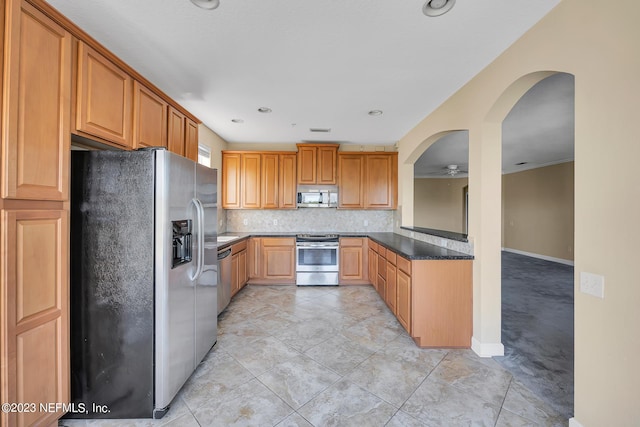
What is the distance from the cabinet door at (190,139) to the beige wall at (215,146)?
532 millimetres

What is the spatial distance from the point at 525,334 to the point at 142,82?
461 centimetres

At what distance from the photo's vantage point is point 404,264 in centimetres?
262

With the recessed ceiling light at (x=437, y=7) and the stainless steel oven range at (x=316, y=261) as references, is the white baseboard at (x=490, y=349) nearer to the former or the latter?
the stainless steel oven range at (x=316, y=261)

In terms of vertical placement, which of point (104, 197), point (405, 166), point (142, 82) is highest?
point (142, 82)

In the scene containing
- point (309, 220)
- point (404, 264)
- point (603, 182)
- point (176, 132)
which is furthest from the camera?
point (309, 220)

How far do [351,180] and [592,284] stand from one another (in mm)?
3528

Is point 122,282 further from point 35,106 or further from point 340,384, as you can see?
point 340,384

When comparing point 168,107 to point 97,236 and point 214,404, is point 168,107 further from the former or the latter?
point 214,404

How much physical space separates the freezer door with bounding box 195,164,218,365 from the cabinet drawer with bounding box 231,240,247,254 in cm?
126

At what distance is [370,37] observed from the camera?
1.78 metres

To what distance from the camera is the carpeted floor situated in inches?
73.3

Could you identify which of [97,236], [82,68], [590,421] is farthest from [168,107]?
[590,421]

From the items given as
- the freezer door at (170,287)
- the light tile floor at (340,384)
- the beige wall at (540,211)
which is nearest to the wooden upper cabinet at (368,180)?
the light tile floor at (340,384)

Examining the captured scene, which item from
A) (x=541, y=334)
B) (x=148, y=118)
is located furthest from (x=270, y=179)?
(x=541, y=334)
